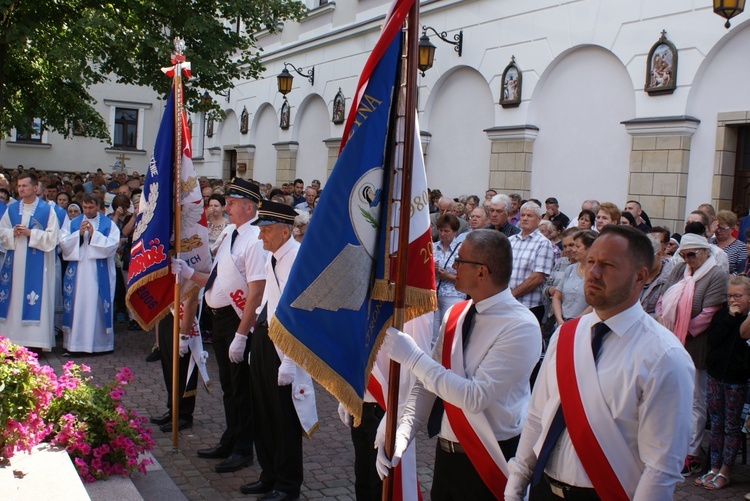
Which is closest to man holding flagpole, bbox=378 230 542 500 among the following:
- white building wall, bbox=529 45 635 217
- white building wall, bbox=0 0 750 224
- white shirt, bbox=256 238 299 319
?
white shirt, bbox=256 238 299 319

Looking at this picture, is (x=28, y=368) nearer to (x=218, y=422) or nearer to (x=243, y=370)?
(x=243, y=370)

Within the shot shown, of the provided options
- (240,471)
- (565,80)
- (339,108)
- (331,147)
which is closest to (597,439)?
(240,471)

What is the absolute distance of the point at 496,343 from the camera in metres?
3.36

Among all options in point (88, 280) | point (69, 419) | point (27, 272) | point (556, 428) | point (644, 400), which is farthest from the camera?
point (88, 280)

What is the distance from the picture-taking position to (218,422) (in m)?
7.15

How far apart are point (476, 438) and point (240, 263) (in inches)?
125

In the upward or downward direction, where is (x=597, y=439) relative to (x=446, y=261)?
downward

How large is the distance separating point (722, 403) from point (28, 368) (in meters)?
5.06

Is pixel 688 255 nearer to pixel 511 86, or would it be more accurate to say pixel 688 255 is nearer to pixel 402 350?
pixel 402 350

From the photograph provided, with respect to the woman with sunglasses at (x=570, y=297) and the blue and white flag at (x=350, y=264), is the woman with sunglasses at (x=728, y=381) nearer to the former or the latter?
the woman with sunglasses at (x=570, y=297)

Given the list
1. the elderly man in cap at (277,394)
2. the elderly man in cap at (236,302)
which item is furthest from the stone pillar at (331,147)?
the elderly man in cap at (277,394)

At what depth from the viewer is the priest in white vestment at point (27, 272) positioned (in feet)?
32.1

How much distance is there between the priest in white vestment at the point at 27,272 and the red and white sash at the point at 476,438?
7.79m

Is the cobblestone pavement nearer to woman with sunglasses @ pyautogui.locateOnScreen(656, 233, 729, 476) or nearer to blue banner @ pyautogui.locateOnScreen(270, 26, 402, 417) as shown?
woman with sunglasses @ pyautogui.locateOnScreen(656, 233, 729, 476)
